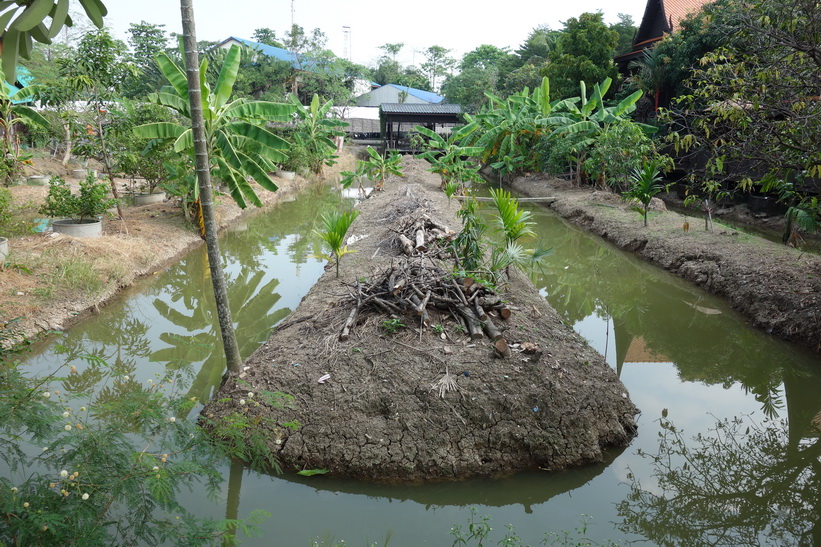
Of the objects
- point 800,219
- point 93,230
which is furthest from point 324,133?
point 800,219

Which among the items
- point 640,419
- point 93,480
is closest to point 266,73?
point 640,419

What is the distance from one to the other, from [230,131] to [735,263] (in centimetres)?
850

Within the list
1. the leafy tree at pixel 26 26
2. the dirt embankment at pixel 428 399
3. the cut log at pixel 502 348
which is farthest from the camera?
the cut log at pixel 502 348

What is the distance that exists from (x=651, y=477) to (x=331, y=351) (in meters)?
2.91

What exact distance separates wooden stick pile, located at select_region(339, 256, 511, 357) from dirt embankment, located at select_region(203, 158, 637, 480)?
0.07 m

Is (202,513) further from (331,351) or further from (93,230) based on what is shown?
(93,230)

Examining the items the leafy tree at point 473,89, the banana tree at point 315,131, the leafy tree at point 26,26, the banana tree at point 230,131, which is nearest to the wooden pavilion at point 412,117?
the leafy tree at point 473,89

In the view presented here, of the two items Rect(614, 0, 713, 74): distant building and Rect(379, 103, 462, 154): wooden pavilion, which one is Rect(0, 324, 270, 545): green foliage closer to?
Rect(614, 0, 713, 74): distant building

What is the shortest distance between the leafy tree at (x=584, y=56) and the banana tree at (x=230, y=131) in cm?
1490

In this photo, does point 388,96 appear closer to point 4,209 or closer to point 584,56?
point 584,56

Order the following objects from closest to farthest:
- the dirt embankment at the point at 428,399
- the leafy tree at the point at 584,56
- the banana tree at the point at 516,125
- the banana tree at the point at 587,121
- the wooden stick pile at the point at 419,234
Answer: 1. the dirt embankment at the point at 428,399
2. the wooden stick pile at the point at 419,234
3. the banana tree at the point at 587,121
4. the banana tree at the point at 516,125
5. the leafy tree at the point at 584,56

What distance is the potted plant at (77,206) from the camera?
9.56 meters

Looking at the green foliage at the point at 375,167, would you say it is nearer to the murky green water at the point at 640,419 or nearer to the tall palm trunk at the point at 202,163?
the murky green water at the point at 640,419

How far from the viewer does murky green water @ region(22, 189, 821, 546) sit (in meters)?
3.99
